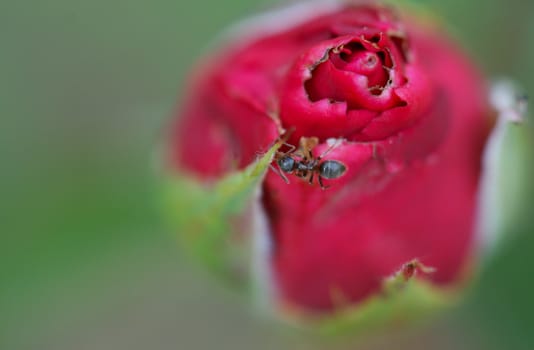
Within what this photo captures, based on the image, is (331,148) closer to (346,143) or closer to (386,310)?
(346,143)

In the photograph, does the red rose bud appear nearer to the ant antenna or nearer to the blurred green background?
the ant antenna

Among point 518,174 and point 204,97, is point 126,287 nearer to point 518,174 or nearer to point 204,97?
point 204,97

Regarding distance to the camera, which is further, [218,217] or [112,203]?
[112,203]

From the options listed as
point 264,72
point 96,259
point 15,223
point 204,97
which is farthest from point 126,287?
point 264,72

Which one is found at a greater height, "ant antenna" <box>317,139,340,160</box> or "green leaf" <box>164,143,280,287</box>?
"green leaf" <box>164,143,280,287</box>

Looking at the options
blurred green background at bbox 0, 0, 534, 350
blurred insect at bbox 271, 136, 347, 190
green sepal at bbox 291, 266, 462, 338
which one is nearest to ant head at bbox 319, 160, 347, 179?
blurred insect at bbox 271, 136, 347, 190

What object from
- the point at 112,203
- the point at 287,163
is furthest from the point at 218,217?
the point at 112,203

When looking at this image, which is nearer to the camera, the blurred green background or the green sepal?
the green sepal
